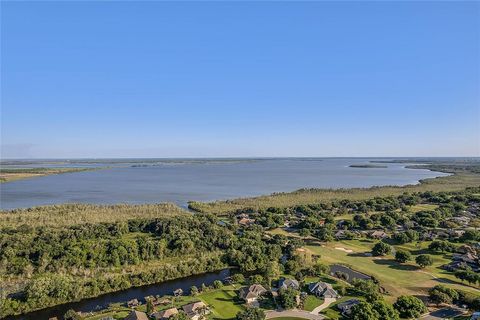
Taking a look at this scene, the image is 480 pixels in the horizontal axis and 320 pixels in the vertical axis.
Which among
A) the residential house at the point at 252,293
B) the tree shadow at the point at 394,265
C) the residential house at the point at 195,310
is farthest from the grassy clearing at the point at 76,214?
the tree shadow at the point at 394,265

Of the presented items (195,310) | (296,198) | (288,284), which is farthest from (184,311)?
(296,198)

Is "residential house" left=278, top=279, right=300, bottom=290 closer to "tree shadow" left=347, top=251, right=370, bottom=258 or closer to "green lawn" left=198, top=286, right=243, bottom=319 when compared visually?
"green lawn" left=198, top=286, right=243, bottom=319

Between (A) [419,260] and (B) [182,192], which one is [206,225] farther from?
(B) [182,192]

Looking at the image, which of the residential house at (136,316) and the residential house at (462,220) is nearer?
the residential house at (136,316)

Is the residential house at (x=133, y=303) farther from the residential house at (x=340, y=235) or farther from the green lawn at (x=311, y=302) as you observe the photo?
the residential house at (x=340, y=235)

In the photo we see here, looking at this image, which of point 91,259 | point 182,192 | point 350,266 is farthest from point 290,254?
point 182,192

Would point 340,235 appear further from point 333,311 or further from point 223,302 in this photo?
point 223,302
